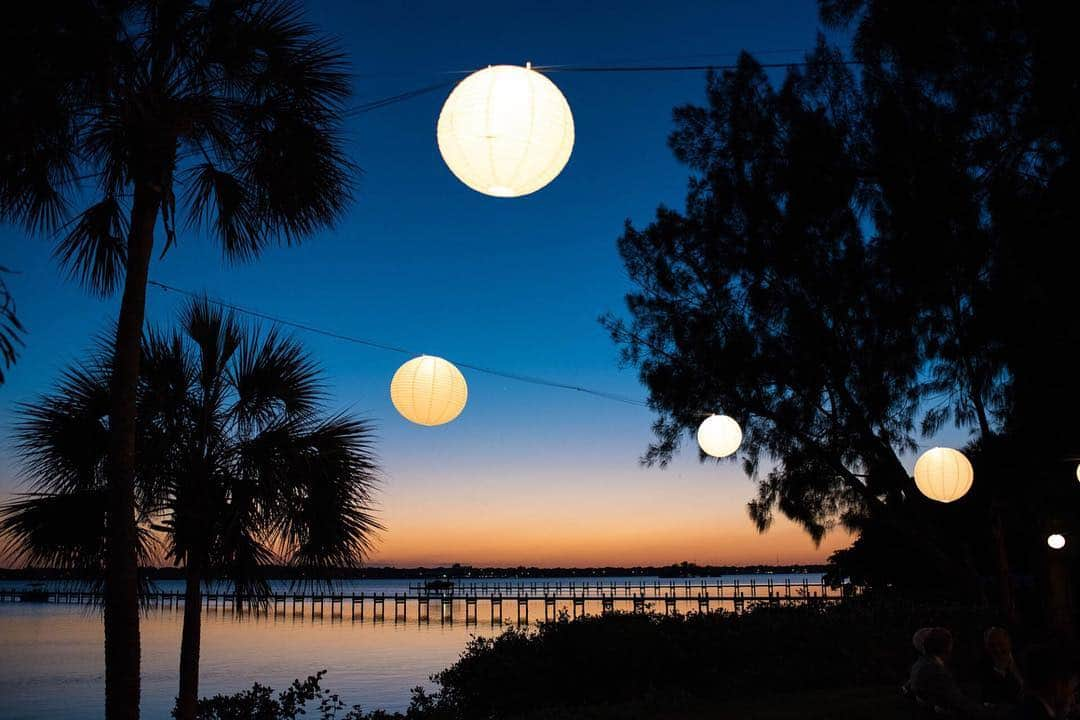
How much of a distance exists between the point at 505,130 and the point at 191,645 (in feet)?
20.0

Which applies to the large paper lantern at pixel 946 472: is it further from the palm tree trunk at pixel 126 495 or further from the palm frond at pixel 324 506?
the palm tree trunk at pixel 126 495

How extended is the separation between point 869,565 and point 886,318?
815 inches

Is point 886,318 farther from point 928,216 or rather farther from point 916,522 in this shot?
point 916,522

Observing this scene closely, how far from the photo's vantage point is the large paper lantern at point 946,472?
9.87 meters

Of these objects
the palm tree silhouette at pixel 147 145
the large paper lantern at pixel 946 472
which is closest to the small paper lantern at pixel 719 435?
the large paper lantern at pixel 946 472

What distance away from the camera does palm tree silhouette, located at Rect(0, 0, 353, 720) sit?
19.4ft

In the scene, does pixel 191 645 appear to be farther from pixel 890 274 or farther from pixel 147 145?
pixel 890 274

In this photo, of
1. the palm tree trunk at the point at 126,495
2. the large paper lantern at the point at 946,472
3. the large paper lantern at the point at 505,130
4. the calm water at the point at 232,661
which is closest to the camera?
the large paper lantern at the point at 505,130

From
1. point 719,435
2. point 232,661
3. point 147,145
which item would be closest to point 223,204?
point 147,145

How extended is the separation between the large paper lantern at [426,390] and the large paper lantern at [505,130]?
368 centimetres

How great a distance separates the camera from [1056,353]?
9125 millimetres

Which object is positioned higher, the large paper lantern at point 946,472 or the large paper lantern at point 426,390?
the large paper lantern at point 426,390

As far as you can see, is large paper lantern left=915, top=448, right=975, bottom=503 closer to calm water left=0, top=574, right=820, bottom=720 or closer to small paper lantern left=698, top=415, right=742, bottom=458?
small paper lantern left=698, top=415, right=742, bottom=458

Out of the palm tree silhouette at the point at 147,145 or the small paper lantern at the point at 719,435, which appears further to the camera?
the small paper lantern at the point at 719,435
